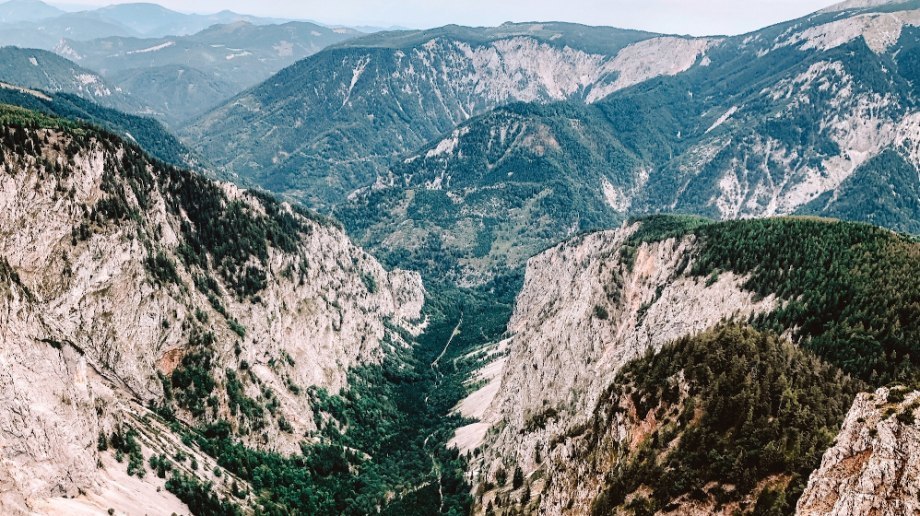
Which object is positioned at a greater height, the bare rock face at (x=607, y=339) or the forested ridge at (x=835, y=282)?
the forested ridge at (x=835, y=282)

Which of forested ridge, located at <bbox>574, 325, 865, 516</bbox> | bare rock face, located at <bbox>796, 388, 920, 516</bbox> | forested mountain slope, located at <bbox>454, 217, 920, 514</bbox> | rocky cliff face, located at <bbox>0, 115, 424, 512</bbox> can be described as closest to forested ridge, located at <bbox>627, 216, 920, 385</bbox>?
forested mountain slope, located at <bbox>454, 217, 920, 514</bbox>

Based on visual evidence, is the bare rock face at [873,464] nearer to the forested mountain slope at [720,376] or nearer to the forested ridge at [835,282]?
the forested mountain slope at [720,376]

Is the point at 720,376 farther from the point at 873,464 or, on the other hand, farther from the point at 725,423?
the point at 873,464

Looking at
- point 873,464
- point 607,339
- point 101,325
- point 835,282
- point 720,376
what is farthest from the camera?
point 607,339

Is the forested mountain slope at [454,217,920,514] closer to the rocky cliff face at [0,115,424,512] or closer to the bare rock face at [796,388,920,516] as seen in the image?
the bare rock face at [796,388,920,516]

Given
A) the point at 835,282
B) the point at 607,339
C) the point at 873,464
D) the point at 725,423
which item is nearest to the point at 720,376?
the point at 725,423

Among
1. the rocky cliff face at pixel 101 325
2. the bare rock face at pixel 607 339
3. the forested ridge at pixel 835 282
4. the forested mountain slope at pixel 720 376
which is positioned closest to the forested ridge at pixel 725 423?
the forested mountain slope at pixel 720 376
